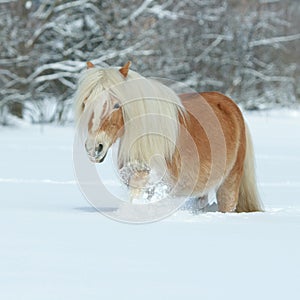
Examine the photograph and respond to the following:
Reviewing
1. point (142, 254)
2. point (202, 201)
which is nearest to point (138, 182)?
point (202, 201)

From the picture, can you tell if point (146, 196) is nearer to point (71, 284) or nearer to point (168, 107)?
point (168, 107)

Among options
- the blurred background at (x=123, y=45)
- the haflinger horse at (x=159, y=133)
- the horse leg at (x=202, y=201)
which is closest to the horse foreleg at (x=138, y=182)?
the haflinger horse at (x=159, y=133)

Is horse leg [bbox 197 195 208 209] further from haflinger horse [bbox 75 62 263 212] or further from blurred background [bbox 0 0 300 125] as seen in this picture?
blurred background [bbox 0 0 300 125]

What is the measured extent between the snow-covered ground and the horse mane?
468mm

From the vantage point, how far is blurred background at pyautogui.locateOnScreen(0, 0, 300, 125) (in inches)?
703

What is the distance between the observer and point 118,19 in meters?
19.2

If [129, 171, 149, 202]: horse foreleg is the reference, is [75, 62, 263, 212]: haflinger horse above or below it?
above

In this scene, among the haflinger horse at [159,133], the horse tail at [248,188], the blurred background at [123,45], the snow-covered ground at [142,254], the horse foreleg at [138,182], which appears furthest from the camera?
the blurred background at [123,45]

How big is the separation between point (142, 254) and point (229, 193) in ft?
6.92

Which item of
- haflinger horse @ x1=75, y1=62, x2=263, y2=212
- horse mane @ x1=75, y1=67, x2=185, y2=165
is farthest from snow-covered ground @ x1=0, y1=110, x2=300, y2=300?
horse mane @ x1=75, y1=67, x2=185, y2=165

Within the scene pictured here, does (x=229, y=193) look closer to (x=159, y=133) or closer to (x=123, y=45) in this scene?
(x=159, y=133)

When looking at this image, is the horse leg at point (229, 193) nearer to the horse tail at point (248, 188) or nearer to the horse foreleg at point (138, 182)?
the horse tail at point (248, 188)

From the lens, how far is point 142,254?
339cm

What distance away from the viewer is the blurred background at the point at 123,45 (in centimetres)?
1786
